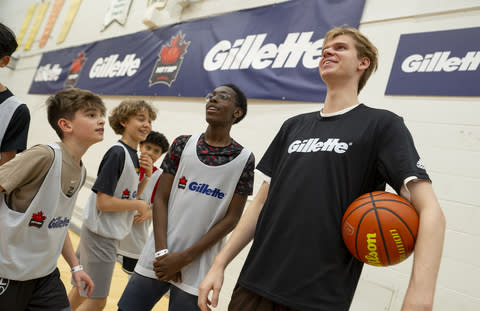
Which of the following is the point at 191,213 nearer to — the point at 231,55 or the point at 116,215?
the point at 116,215

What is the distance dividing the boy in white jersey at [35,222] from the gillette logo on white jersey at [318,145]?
111cm

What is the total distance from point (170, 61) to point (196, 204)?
3.86 metres

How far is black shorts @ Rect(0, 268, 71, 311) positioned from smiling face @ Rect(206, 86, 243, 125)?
1.11 meters

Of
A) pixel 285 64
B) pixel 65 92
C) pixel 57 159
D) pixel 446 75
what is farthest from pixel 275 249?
pixel 285 64

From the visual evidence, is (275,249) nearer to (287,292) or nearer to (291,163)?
(287,292)

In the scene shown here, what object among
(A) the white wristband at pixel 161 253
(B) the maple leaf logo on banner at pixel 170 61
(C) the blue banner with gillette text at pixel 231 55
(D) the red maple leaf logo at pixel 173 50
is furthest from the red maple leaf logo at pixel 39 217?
(D) the red maple leaf logo at pixel 173 50

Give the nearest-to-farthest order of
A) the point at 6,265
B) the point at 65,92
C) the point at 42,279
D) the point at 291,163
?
the point at 291,163 < the point at 6,265 < the point at 42,279 < the point at 65,92

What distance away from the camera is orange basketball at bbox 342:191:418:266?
1018mm

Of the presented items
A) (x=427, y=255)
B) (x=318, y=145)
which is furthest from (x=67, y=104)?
(x=427, y=255)

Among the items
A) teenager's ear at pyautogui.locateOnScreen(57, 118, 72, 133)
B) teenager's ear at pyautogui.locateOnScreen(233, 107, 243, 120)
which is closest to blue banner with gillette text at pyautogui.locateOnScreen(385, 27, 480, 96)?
teenager's ear at pyautogui.locateOnScreen(233, 107, 243, 120)

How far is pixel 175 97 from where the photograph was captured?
4836mm

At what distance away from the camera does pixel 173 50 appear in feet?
16.8

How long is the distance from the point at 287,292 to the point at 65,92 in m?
1.63

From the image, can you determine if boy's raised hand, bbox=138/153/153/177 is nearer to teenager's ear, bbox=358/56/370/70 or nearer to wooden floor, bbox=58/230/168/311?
wooden floor, bbox=58/230/168/311
